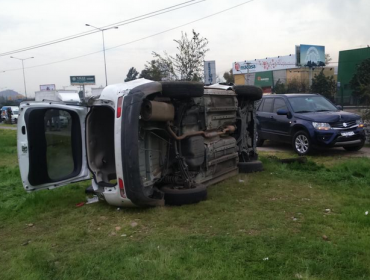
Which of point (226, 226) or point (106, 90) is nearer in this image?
point (226, 226)

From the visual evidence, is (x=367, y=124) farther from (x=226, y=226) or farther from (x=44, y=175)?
(x=44, y=175)

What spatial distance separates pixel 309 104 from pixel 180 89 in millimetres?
6096

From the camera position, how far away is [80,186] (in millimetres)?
6816

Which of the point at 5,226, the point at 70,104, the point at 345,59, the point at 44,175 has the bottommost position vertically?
the point at 5,226

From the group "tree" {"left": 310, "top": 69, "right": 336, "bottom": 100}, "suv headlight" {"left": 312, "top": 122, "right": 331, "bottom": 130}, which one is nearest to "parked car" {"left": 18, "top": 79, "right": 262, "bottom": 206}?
"suv headlight" {"left": 312, "top": 122, "right": 331, "bottom": 130}

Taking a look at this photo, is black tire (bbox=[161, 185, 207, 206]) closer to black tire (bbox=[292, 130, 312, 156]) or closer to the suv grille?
black tire (bbox=[292, 130, 312, 156])

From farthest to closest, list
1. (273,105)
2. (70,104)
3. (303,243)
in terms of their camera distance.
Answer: (273,105) → (70,104) → (303,243)

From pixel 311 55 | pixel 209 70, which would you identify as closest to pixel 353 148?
pixel 209 70

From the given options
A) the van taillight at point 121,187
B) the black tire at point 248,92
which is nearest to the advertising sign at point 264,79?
the black tire at point 248,92

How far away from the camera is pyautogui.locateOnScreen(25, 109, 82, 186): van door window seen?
4.93 metres

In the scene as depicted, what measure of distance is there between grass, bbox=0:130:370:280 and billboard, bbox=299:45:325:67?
4296 cm

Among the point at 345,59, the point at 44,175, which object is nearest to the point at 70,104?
the point at 44,175

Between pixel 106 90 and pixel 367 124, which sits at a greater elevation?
pixel 106 90

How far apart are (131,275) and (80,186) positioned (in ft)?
12.8
